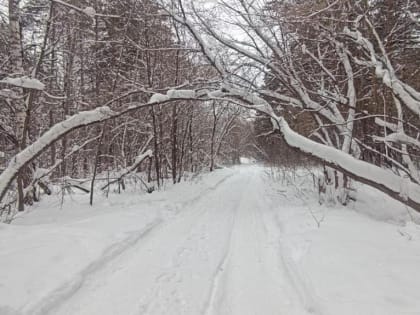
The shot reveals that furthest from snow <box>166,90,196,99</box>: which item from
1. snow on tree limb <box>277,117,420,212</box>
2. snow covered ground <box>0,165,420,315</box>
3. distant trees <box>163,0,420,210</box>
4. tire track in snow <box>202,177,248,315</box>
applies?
tire track in snow <box>202,177,248,315</box>

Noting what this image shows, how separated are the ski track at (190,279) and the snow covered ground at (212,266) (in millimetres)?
12

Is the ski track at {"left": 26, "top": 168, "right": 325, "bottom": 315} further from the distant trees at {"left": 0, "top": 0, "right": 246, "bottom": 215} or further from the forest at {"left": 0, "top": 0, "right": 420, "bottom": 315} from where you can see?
the distant trees at {"left": 0, "top": 0, "right": 246, "bottom": 215}

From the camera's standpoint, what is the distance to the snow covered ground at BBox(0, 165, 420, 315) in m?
2.89

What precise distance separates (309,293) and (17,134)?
8.10 metres

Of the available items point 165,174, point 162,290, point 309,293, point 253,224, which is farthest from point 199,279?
point 165,174

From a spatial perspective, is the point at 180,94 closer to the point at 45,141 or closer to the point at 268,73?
the point at 45,141

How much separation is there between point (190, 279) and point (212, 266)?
1.68ft

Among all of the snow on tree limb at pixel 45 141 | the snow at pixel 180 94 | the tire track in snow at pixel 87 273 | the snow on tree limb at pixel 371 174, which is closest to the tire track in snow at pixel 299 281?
the snow on tree limb at pixel 371 174

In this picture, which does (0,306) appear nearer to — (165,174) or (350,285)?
(350,285)

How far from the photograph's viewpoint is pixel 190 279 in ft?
11.6

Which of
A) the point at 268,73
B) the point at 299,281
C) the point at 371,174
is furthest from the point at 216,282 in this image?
the point at 268,73

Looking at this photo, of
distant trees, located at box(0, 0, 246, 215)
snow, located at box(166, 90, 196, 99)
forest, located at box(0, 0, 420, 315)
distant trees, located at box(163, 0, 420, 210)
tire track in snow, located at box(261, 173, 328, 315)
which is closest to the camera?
tire track in snow, located at box(261, 173, 328, 315)

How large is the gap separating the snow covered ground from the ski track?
0.01 m

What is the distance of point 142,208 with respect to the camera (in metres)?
7.82
